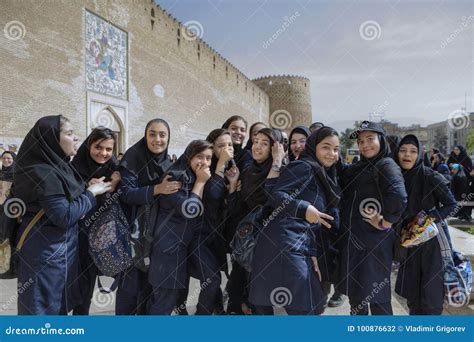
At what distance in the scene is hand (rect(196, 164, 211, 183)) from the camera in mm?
2139

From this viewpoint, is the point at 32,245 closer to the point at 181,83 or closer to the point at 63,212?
the point at 63,212

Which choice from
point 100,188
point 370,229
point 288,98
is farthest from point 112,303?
point 288,98

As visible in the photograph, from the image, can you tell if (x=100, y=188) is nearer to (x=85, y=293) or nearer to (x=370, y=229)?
(x=85, y=293)

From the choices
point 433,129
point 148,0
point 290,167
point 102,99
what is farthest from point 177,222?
point 433,129

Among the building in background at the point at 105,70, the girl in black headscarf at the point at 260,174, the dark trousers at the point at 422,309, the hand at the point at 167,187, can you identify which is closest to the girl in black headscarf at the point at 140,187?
the hand at the point at 167,187

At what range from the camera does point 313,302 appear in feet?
6.55

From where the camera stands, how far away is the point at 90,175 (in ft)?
7.49

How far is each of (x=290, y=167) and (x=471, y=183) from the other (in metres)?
Result: 7.45

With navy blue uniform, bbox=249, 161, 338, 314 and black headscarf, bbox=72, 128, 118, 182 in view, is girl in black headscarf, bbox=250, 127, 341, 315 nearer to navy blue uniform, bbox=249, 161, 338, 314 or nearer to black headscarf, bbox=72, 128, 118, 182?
navy blue uniform, bbox=249, 161, 338, 314
